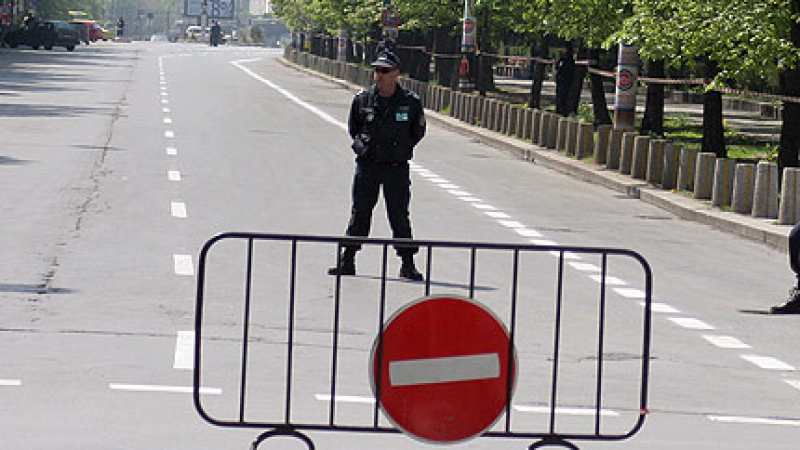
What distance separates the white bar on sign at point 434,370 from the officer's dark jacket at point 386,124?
286 inches

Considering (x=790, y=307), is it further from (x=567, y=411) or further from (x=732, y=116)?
(x=732, y=116)

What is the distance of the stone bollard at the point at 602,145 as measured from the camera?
3064 centimetres

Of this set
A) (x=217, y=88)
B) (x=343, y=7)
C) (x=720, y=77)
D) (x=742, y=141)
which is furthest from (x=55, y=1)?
(x=720, y=77)

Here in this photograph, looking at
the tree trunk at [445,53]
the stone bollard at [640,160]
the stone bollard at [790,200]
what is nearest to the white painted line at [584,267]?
the stone bollard at [790,200]

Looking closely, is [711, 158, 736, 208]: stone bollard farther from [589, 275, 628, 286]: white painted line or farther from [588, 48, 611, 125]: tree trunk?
[588, 48, 611, 125]: tree trunk

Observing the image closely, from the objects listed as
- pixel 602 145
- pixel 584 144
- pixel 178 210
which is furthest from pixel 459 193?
pixel 584 144

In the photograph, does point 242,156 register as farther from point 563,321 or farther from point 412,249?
point 563,321

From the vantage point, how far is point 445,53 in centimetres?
6084

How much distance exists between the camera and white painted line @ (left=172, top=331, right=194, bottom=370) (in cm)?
1030

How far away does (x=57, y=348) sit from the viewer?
1062 cm

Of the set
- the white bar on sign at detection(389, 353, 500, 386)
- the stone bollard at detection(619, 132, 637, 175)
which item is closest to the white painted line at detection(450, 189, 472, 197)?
the stone bollard at detection(619, 132, 637, 175)

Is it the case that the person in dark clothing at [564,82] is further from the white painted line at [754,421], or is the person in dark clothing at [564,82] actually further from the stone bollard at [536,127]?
the white painted line at [754,421]

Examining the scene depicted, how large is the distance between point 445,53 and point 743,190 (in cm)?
3873

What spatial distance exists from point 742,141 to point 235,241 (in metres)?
22.6
